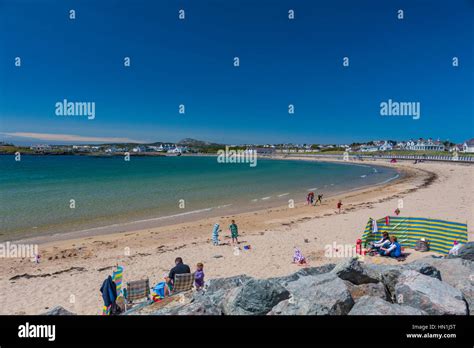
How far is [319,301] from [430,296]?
1521 millimetres

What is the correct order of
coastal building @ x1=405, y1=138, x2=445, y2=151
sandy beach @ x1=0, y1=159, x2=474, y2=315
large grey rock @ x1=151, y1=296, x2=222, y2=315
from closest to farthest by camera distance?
large grey rock @ x1=151, y1=296, x2=222, y2=315 < sandy beach @ x1=0, y1=159, x2=474, y2=315 < coastal building @ x1=405, y1=138, x2=445, y2=151

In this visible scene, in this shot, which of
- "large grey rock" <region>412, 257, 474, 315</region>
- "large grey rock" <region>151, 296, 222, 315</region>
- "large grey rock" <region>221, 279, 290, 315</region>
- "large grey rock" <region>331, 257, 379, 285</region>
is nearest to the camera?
"large grey rock" <region>151, 296, 222, 315</region>

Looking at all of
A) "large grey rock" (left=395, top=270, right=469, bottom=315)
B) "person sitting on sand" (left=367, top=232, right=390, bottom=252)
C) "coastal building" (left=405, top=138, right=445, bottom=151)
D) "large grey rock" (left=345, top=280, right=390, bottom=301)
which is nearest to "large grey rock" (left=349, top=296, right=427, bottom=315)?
"large grey rock" (left=395, top=270, right=469, bottom=315)

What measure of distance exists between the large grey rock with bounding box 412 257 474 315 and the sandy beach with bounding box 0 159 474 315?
5.49m

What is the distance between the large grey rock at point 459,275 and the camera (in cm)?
449

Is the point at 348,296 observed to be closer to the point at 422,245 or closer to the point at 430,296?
the point at 430,296

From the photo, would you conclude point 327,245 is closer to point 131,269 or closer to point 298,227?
point 298,227

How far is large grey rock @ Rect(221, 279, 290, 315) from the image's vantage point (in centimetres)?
421

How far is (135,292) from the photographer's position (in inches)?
316

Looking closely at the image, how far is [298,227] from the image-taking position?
18203 millimetres

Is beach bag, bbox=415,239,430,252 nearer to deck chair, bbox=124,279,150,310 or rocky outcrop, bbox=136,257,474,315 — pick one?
rocky outcrop, bbox=136,257,474,315

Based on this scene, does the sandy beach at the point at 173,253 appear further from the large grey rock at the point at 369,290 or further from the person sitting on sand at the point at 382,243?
the large grey rock at the point at 369,290
